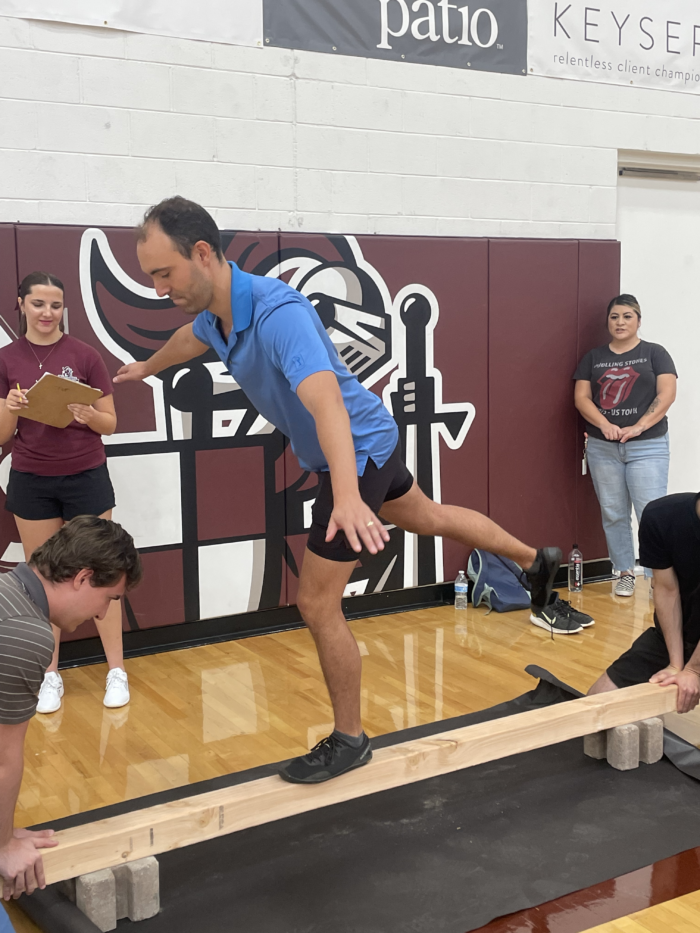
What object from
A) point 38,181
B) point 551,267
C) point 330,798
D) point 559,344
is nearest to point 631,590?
point 559,344

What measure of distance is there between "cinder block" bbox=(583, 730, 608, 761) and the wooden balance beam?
15 centimetres

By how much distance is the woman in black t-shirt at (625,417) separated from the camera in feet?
16.7

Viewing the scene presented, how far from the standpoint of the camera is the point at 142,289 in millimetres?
4211

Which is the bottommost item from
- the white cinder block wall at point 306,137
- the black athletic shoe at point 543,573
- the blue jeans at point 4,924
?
the blue jeans at point 4,924

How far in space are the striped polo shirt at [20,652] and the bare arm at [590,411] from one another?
378cm

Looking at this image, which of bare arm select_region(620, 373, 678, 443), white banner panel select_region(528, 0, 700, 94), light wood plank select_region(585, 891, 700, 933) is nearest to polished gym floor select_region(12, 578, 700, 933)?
light wood plank select_region(585, 891, 700, 933)

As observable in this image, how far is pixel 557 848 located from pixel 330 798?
2.10ft

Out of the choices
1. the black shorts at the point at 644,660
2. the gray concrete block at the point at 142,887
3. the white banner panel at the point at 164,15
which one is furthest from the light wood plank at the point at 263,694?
the white banner panel at the point at 164,15

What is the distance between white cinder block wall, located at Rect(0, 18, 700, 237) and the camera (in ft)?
13.3

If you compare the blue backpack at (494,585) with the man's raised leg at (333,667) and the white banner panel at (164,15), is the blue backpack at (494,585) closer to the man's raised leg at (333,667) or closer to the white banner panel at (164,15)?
the man's raised leg at (333,667)

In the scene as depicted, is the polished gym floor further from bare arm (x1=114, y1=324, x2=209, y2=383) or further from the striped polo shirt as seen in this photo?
bare arm (x1=114, y1=324, x2=209, y2=383)

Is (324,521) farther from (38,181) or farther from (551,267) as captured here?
(551,267)

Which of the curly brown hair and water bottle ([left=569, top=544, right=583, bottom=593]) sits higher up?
the curly brown hair

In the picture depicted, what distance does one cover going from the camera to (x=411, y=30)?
475 cm
